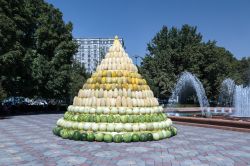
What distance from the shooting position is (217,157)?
1136 cm

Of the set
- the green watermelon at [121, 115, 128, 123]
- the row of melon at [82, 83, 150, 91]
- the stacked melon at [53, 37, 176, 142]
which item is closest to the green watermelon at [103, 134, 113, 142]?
the stacked melon at [53, 37, 176, 142]

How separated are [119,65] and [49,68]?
67.7 ft

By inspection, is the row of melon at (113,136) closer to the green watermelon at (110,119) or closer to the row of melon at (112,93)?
the green watermelon at (110,119)

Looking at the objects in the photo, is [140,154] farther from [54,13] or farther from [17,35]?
[54,13]

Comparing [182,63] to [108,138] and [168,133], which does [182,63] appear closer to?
[168,133]

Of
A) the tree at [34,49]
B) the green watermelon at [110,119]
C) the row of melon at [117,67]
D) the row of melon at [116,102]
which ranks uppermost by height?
the tree at [34,49]

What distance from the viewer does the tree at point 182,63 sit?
1884 inches

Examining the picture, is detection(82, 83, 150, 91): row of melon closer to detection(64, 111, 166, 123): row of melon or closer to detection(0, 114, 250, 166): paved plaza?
detection(64, 111, 166, 123): row of melon

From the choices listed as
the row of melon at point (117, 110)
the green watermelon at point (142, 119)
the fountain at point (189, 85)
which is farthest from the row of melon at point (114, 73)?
the fountain at point (189, 85)

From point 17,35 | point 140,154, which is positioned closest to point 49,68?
point 17,35

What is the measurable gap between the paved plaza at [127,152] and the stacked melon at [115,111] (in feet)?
1.84

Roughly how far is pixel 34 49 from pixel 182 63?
73.1 feet

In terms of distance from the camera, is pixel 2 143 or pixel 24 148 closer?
pixel 24 148

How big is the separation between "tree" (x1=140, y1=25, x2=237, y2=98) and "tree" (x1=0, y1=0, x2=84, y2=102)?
14.2 m
